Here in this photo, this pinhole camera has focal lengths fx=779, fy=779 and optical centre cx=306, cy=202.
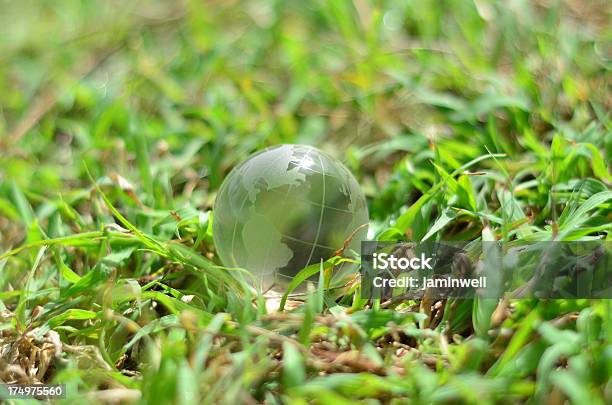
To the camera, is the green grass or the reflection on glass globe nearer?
the green grass

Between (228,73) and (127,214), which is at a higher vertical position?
(228,73)

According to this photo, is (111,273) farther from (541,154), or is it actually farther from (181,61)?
(181,61)

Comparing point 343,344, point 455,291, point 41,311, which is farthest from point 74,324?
point 455,291

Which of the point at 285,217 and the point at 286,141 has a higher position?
the point at 286,141

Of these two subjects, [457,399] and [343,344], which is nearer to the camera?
[457,399]

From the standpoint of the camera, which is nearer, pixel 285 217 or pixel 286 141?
pixel 285 217
